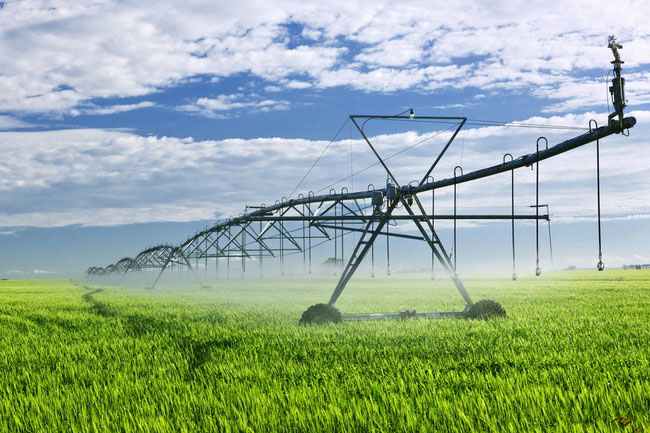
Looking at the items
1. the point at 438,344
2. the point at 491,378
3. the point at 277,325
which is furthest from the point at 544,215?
the point at 491,378

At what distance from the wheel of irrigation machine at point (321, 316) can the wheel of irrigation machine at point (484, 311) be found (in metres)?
4.20

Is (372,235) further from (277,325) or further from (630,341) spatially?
(630,341)

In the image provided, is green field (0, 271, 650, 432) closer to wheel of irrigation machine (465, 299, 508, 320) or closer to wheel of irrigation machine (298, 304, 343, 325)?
wheel of irrigation machine (298, 304, 343, 325)

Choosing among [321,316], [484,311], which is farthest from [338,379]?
[484,311]

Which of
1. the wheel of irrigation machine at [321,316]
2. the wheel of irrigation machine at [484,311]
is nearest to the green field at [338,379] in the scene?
the wheel of irrigation machine at [321,316]

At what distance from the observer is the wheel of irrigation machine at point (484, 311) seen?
17203mm

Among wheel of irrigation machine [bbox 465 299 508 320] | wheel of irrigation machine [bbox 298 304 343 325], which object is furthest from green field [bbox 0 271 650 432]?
wheel of irrigation machine [bbox 465 299 508 320]

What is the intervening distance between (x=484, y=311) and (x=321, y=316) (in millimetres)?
5062

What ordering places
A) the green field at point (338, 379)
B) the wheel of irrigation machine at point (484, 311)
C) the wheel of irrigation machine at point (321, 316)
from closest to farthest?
the green field at point (338, 379)
the wheel of irrigation machine at point (321, 316)
the wheel of irrigation machine at point (484, 311)

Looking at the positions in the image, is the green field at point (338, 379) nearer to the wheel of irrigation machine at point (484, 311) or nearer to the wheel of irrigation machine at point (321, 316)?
the wheel of irrigation machine at point (321, 316)

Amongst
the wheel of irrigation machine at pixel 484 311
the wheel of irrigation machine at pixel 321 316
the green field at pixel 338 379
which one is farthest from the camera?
the wheel of irrigation machine at pixel 484 311

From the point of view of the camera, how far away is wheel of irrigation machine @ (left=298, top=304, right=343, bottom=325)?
51.9ft

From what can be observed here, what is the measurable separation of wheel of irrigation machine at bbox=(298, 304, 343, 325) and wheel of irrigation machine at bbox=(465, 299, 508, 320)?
4.20 metres

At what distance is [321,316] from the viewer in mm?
15875
